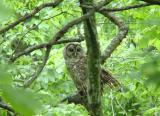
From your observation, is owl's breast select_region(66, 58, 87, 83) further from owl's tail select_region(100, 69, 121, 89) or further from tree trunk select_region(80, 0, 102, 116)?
tree trunk select_region(80, 0, 102, 116)

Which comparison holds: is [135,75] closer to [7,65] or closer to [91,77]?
[7,65]

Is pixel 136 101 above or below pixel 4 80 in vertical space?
below

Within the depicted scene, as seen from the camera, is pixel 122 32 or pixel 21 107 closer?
pixel 21 107

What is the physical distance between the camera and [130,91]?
5527 millimetres

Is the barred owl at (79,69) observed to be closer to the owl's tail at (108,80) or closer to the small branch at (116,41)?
the owl's tail at (108,80)

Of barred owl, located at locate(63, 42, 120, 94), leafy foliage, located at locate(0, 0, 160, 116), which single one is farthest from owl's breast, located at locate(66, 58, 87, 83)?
leafy foliage, located at locate(0, 0, 160, 116)

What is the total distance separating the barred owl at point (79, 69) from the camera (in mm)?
3105

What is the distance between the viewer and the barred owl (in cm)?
311

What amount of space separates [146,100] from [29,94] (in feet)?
18.2

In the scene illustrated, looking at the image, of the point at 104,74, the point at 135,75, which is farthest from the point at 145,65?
the point at 104,74

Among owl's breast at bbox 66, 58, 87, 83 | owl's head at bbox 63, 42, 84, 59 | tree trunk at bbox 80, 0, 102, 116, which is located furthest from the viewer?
owl's head at bbox 63, 42, 84, 59

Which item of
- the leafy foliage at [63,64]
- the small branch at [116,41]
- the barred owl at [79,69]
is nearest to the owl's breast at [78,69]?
the barred owl at [79,69]

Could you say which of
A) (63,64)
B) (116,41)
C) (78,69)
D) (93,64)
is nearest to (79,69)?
(78,69)

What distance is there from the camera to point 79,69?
3342mm
